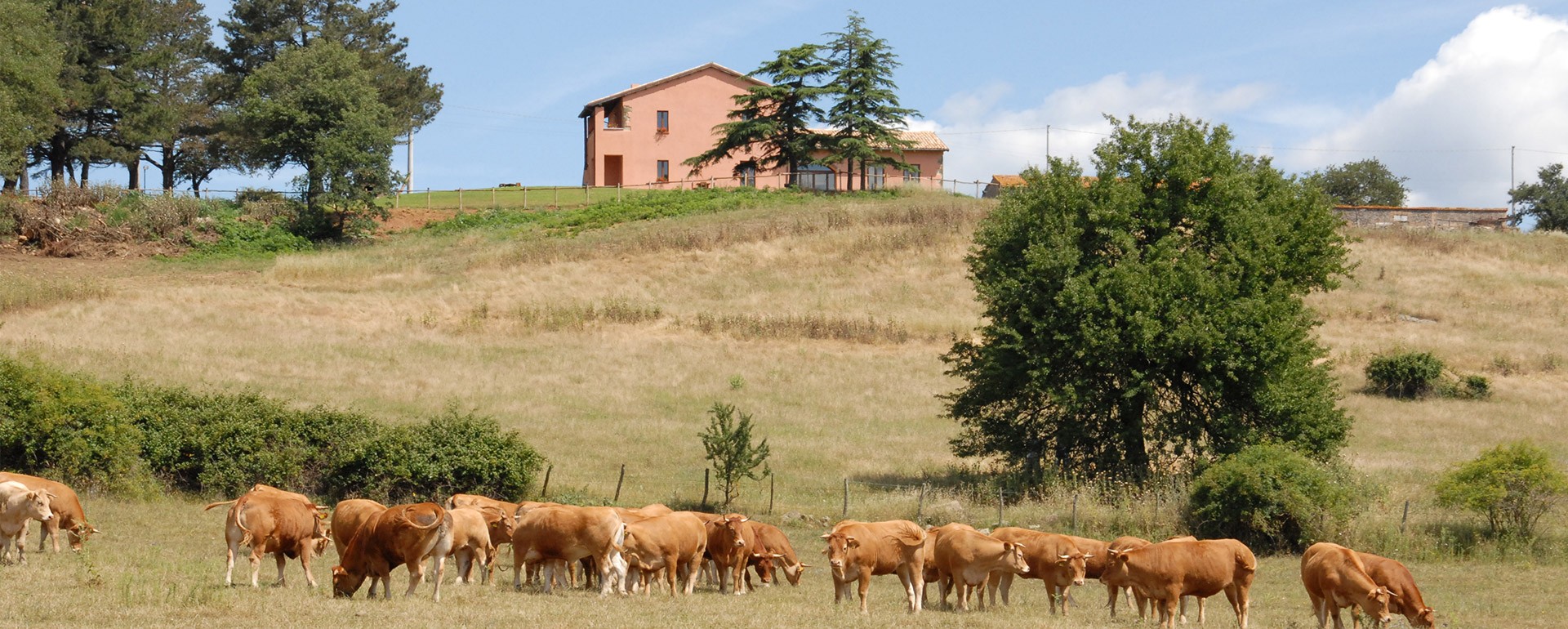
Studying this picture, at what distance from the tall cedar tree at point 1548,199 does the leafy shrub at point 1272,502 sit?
101304 millimetres

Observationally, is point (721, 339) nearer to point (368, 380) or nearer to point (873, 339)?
point (873, 339)

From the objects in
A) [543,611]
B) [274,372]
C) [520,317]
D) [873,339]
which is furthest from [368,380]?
[543,611]

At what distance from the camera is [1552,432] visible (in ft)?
141

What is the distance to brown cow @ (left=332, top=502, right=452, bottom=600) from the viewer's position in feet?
53.5

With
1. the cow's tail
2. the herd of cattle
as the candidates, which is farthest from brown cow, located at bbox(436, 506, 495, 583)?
the cow's tail

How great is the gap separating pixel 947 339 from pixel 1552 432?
75.9 ft

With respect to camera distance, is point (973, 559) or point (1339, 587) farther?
point (973, 559)

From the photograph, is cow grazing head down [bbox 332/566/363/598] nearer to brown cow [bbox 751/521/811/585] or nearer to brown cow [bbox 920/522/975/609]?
brown cow [bbox 751/521/811/585]

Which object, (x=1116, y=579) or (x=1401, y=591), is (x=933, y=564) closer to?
(x=1116, y=579)

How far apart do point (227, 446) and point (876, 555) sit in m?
18.1

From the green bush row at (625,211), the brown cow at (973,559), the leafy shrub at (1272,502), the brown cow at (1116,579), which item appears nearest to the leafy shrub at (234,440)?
the brown cow at (973,559)

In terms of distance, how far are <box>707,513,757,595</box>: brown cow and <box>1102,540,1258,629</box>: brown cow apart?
18.5 feet

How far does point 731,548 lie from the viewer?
19.7 metres

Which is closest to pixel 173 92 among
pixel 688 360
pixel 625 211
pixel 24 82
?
pixel 24 82
